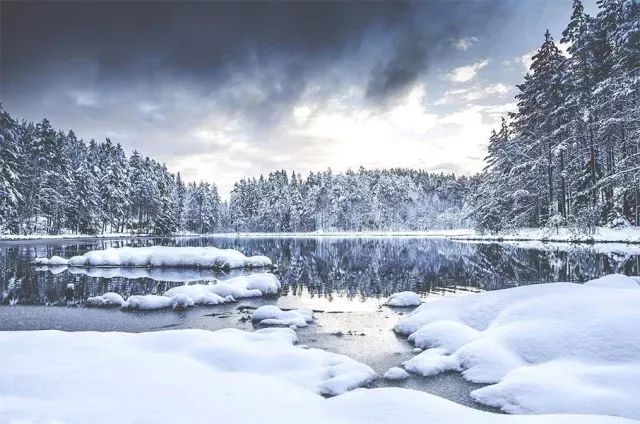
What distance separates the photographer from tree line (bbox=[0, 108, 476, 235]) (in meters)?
70.8

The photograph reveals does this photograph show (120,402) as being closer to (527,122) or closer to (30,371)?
(30,371)

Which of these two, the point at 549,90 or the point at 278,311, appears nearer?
the point at 278,311

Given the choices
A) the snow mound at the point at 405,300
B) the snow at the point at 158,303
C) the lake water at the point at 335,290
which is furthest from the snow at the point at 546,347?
the snow at the point at 158,303

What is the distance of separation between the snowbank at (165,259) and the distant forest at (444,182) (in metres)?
28.6

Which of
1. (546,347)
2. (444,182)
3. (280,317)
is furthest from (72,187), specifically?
(444,182)

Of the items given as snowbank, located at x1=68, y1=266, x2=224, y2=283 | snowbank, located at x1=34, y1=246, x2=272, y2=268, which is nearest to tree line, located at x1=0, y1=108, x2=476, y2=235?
snowbank, located at x1=34, y1=246, x2=272, y2=268

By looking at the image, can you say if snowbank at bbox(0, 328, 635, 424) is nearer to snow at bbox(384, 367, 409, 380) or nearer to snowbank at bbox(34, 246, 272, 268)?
snow at bbox(384, 367, 409, 380)

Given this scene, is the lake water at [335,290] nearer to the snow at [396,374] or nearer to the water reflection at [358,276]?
the water reflection at [358,276]

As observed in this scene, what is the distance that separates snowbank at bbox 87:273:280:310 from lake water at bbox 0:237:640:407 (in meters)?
0.71

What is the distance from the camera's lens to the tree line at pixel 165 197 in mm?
70812

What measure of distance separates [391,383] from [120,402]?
5.46m

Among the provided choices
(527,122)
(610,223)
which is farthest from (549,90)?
(610,223)

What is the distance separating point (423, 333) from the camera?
473 inches

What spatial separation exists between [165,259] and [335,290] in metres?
17.2
